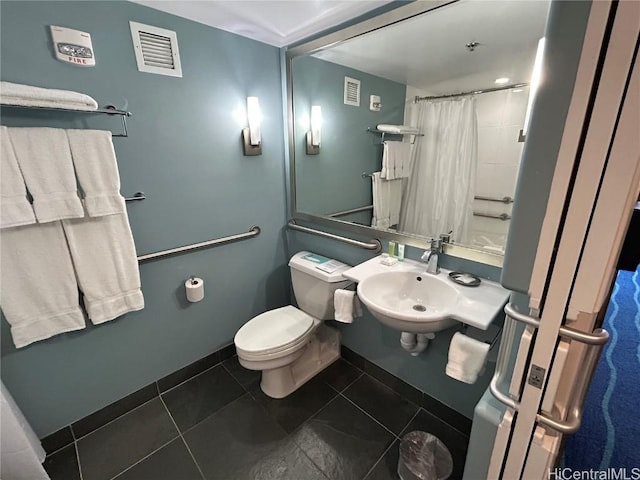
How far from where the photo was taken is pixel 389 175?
186 cm

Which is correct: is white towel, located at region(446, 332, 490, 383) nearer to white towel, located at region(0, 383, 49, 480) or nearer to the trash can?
the trash can

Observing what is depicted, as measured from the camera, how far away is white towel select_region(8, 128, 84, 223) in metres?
1.12

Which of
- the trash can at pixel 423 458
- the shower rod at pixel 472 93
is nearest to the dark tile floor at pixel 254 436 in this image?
the trash can at pixel 423 458

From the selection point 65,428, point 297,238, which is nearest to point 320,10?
point 297,238

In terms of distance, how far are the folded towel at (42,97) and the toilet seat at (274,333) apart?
4.31 feet

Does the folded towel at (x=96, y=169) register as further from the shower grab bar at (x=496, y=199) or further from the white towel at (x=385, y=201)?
the shower grab bar at (x=496, y=199)

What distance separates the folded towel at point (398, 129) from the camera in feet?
5.55

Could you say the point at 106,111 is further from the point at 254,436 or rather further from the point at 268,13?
the point at 254,436

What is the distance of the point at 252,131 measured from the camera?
1.80m

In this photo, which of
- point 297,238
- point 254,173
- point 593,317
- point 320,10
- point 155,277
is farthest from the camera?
point 297,238

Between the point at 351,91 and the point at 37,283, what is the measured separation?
196cm

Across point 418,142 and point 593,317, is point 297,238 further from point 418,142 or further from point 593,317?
point 593,317

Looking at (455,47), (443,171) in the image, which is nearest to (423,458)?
(443,171)

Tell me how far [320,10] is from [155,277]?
1.69 m
